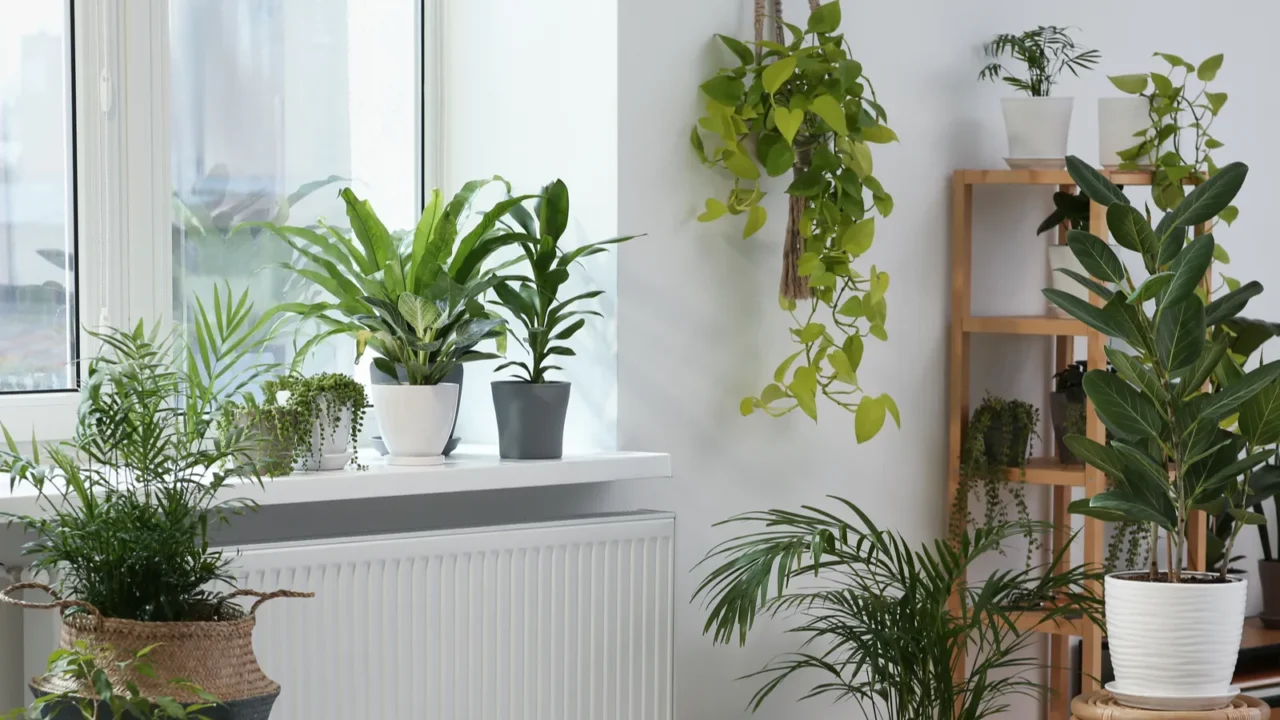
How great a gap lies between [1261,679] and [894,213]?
4.86 feet

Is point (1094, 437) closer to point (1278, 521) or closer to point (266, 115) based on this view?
point (1278, 521)

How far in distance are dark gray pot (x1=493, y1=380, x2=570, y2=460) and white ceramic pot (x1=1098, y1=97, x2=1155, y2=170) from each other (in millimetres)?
1377

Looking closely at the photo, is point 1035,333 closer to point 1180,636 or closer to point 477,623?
point 1180,636

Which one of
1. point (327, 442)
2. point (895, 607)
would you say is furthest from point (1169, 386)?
point (327, 442)

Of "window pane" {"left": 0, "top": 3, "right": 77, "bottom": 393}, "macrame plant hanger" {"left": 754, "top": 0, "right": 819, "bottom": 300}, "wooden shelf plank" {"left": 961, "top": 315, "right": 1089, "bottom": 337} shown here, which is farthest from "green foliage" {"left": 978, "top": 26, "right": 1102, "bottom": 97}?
"window pane" {"left": 0, "top": 3, "right": 77, "bottom": 393}

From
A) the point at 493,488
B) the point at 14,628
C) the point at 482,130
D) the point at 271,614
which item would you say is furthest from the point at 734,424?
the point at 14,628

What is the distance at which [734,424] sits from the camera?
Result: 295 centimetres

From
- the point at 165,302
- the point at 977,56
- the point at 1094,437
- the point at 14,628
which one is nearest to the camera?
the point at 14,628

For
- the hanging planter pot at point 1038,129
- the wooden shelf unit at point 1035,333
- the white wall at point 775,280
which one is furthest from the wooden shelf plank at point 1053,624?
the hanging planter pot at point 1038,129

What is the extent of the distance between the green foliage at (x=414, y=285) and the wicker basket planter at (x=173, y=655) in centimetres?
73

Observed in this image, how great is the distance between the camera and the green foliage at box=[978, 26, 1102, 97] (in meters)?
3.33

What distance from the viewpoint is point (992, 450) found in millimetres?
3326

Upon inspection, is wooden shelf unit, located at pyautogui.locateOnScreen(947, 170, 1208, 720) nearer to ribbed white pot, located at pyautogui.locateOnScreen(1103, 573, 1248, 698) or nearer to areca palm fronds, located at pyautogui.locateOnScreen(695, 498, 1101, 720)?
areca palm fronds, located at pyautogui.locateOnScreen(695, 498, 1101, 720)

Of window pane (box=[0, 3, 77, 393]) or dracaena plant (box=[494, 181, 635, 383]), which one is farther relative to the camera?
dracaena plant (box=[494, 181, 635, 383])
